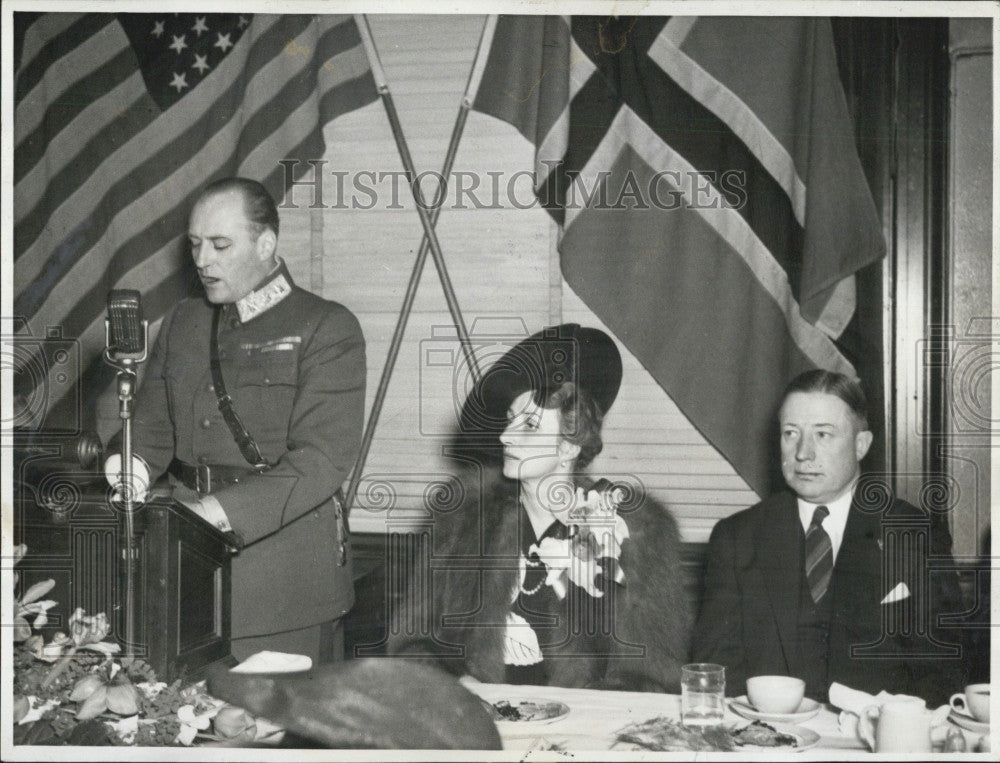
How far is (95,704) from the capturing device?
127 inches

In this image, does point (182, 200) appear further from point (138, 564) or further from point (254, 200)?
point (138, 564)

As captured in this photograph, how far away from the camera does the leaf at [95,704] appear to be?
322cm

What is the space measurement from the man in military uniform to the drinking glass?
1085 millimetres

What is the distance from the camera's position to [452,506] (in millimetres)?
3328

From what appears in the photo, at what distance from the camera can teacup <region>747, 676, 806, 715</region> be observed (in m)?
2.98

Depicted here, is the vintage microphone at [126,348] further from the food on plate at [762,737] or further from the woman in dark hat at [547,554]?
the food on plate at [762,737]

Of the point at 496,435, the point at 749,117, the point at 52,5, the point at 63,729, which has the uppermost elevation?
the point at 52,5

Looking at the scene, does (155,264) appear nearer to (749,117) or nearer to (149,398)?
(149,398)

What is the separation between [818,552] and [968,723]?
678 millimetres

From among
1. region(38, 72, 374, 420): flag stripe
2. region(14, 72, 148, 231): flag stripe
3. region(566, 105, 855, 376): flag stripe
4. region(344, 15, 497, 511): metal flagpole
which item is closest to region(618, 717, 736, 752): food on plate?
region(344, 15, 497, 511): metal flagpole

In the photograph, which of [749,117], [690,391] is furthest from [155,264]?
[749,117]

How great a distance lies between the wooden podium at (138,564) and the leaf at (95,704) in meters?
0.15

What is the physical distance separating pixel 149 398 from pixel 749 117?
6.93 ft

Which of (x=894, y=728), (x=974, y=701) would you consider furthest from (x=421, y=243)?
(x=974, y=701)
